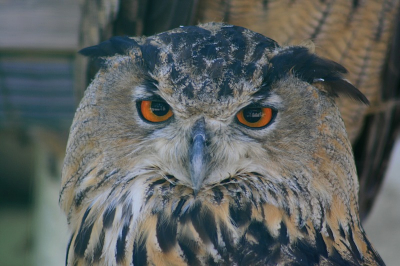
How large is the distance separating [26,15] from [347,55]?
139cm

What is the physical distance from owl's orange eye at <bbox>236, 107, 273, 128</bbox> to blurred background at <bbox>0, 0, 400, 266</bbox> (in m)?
0.66

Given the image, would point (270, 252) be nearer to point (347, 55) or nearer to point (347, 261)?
point (347, 261)

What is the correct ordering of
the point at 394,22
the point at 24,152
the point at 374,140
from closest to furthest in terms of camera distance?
the point at 394,22 → the point at 374,140 → the point at 24,152

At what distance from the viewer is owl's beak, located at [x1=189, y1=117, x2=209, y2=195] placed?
4.26 feet

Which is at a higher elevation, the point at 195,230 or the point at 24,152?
the point at 195,230

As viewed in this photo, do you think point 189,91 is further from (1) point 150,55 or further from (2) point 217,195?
(2) point 217,195

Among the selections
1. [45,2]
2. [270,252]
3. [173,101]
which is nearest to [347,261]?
[270,252]

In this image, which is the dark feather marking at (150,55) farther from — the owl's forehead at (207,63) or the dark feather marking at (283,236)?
the dark feather marking at (283,236)

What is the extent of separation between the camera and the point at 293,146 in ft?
4.59

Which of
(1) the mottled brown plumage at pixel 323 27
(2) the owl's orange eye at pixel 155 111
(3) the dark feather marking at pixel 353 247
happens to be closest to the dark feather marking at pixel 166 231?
(2) the owl's orange eye at pixel 155 111

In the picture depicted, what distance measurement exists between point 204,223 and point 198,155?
0.18 meters

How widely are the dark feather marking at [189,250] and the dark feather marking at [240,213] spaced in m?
0.12

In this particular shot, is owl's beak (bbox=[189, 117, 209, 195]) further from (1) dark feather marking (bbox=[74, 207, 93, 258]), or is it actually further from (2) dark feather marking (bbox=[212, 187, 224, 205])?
(1) dark feather marking (bbox=[74, 207, 93, 258])

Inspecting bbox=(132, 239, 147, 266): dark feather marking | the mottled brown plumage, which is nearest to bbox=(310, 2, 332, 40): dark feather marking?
the mottled brown plumage
